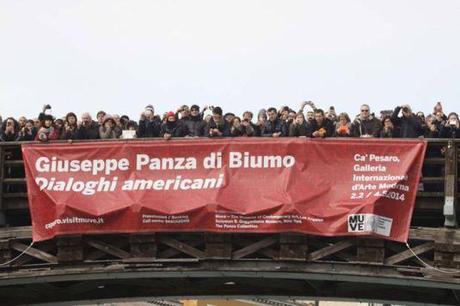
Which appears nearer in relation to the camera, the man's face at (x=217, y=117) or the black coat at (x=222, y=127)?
the man's face at (x=217, y=117)

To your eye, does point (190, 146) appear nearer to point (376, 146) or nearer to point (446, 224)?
point (376, 146)

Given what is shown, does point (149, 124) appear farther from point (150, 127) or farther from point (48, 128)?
point (48, 128)

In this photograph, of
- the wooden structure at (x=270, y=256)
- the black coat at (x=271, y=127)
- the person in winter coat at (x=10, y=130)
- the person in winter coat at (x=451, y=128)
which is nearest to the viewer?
the person in winter coat at (x=451, y=128)

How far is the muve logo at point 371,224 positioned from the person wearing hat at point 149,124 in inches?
170

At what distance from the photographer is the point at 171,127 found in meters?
19.7

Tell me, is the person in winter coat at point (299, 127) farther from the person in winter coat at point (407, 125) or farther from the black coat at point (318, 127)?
the person in winter coat at point (407, 125)

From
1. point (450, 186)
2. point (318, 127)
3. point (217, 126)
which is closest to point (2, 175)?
point (217, 126)

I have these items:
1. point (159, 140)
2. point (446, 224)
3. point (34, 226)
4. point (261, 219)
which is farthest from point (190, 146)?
point (446, 224)

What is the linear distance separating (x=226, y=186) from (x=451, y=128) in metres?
4.35

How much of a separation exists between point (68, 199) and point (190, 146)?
2.66 m

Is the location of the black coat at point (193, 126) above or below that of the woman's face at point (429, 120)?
below

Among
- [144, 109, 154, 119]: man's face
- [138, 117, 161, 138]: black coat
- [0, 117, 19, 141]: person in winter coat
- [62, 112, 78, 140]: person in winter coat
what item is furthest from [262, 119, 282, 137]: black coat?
[0, 117, 19, 141]: person in winter coat

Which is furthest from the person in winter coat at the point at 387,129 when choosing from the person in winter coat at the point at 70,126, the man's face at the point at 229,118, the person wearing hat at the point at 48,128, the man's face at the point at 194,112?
the person wearing hat at the point at 48,128

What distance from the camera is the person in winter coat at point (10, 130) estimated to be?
2011 cm
